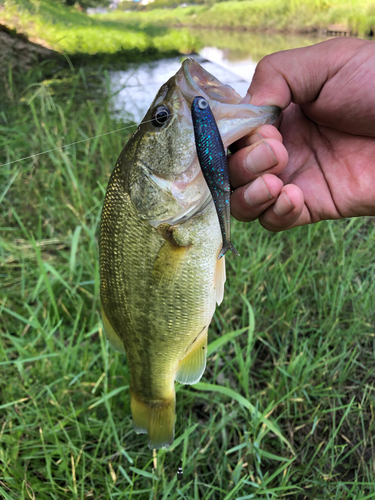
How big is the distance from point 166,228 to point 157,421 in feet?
2.79

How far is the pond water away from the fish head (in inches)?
130

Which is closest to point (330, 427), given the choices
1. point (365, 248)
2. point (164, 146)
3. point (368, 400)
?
point (368, 400)

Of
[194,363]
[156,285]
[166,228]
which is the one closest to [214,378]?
[194,363]

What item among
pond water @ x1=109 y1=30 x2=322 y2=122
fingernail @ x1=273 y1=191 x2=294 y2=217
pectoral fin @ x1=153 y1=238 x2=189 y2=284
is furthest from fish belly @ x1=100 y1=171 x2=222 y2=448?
pond water @ x1=109 y1=30 x2=322 y2=122

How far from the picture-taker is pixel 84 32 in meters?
4.16

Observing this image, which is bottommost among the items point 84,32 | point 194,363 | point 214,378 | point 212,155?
point 214,378

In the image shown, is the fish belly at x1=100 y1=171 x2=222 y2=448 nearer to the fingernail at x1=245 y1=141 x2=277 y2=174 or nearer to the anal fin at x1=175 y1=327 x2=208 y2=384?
the anal fin at x1=175 y1=327 x2=208 y2=384

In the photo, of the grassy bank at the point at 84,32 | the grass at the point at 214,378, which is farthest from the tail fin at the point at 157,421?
the grassy bank at the point at 84,32

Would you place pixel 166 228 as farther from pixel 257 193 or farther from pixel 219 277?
pixel 257 193

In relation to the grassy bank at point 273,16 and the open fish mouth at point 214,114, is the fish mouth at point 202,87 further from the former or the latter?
the grassy bank at point 273,16

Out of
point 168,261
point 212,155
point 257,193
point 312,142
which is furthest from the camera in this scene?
point 312,142

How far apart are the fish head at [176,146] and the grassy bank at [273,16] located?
3.41 meters

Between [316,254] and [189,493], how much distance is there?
183cm

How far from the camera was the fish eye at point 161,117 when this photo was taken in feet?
3.68
